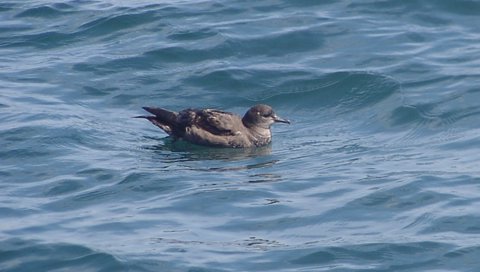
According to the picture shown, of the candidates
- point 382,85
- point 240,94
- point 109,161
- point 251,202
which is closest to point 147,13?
point 240,94

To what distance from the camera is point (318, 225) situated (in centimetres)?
1054

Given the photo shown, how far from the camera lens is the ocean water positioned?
9.98 meters

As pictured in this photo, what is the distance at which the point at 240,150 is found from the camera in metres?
14.3

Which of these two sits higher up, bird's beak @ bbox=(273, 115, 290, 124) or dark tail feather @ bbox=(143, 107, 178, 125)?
dark tail feather @ bbox=(143, 107, 178, 125)

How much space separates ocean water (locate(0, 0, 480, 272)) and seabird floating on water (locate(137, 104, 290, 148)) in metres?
0.20

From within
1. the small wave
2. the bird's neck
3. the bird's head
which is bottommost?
the bird's neck

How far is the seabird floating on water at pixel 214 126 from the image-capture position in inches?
559

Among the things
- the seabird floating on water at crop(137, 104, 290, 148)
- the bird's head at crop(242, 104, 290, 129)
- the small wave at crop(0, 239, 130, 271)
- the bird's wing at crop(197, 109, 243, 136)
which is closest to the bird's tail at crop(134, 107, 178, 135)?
the seabird floating on water at crop(137, 104, 290, 148)

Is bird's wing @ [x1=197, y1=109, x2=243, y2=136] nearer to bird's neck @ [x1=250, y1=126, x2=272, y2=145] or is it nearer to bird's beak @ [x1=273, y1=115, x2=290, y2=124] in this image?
bird's neck @ [x1=250, y1=126, x2=272, y2=145]

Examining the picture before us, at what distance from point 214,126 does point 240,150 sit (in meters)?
0.39

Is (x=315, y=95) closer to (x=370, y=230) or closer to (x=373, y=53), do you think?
(x=373, y=53)

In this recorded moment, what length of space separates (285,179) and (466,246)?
2695 mm

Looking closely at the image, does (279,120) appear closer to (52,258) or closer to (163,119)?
(163,119)

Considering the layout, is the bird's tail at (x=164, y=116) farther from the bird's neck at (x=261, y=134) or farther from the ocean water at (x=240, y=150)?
the bird's neck at (x=261, y=134)
